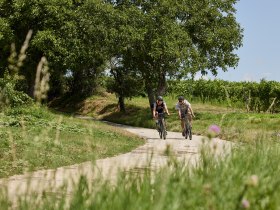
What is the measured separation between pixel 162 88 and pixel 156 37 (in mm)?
4698

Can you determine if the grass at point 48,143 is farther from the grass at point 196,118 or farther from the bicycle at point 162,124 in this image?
the grass at point 196,118

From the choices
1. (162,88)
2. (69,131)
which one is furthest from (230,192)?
(162,88)

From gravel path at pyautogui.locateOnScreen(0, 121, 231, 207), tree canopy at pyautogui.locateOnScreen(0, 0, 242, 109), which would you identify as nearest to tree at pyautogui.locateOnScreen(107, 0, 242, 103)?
tree canopy at pyautogui.locateOnScreen(0, 0, 242, 109)

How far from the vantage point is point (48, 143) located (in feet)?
33.9

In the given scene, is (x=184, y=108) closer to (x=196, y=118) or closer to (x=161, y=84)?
(x=196, y=118)

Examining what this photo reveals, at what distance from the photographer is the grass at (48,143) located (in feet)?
13.4

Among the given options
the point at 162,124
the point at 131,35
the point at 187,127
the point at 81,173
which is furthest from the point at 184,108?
the point at 81,173

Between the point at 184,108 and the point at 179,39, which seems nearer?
the point at 184,108

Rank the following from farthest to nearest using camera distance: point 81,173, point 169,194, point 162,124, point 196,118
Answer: point 196,118
point 162,124
point 81,173
point 169,194

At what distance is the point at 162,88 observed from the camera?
36156 mm

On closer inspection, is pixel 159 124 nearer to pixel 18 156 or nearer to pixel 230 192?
pixel 18 156

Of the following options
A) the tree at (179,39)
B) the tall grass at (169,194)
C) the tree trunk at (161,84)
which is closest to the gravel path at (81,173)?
the tall grass at (169,194)

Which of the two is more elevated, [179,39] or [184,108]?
[179,39]

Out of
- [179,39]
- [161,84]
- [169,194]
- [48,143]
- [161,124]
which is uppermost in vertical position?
[179,39]
